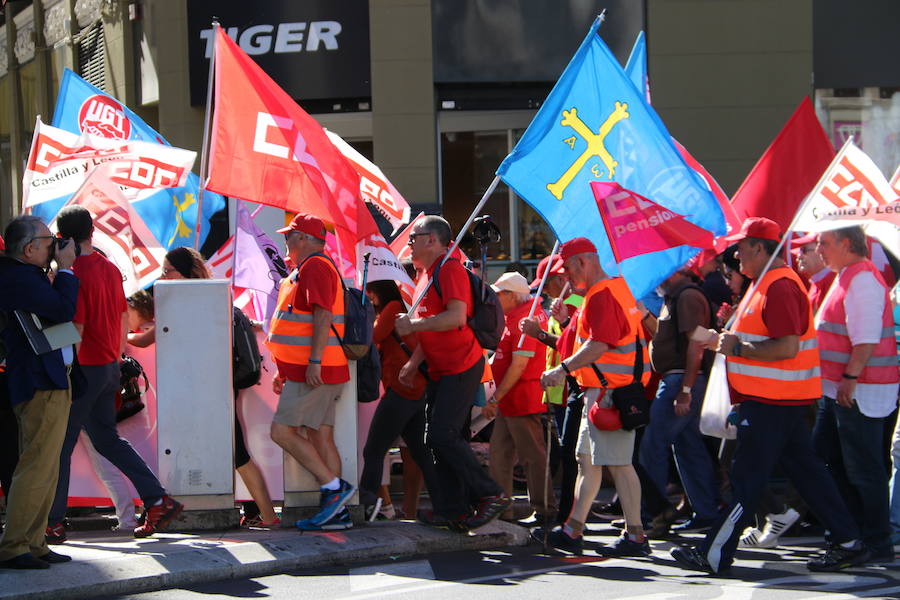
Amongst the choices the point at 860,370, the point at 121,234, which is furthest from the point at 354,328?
the point at 860,370

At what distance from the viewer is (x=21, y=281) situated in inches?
259

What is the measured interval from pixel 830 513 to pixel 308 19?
1121cm

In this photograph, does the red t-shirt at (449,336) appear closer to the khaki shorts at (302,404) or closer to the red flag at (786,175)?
the khaki shorts at (302,404)

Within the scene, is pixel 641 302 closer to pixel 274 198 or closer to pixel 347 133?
pixel 274 198

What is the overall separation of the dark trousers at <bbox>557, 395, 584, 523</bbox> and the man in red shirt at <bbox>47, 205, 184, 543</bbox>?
244 centimetres

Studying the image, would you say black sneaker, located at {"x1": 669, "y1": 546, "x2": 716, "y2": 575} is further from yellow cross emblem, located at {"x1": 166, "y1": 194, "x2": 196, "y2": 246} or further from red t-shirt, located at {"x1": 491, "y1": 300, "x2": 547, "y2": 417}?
yellow cross emblem, located at {"x1": 166, "y1": 194, "x2": 196, "y2": 246}

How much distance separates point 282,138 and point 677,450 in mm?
3312

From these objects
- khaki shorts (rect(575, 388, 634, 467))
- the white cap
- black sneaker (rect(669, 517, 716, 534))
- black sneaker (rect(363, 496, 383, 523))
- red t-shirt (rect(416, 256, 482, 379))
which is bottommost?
black sneaker (rect(669, 517, 716, 534))

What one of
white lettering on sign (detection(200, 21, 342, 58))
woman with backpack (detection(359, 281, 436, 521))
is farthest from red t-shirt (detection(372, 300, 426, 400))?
white lettering on sign (detection(200, 21, 342, 58))

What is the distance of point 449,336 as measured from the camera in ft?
25.6

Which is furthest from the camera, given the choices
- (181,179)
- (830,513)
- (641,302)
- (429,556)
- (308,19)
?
(308,19)

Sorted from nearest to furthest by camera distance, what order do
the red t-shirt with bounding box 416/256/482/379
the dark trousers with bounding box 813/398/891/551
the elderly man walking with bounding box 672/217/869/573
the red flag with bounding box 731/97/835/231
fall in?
1. the elderly man walking with bounding box 672/217/869/573
2. the dark trousers with bounding box 813/398/891/551
3. the red t-shirt with bounding box 416/256/482/379
4. the red flag with bounding box 731/97/835/231

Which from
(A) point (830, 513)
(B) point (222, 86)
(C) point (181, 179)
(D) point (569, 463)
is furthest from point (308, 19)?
(A) point (830, 513)

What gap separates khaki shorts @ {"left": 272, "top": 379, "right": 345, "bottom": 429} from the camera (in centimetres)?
779
